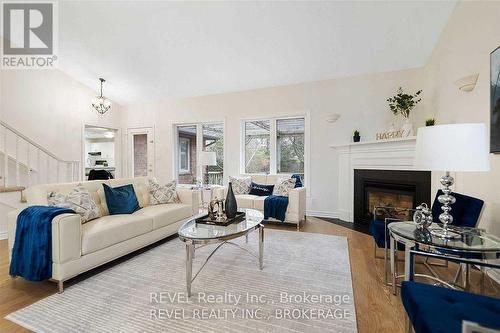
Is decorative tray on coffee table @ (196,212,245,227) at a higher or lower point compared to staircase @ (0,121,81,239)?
lower

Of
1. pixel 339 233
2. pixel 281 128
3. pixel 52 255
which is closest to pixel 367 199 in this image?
pixel 339 233

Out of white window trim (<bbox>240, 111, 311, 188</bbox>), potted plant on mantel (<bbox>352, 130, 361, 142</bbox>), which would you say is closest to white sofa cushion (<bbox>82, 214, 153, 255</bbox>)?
white window trim (<bbox>240, 111, 311, 188</bbox>)

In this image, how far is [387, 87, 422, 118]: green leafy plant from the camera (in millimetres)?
3898

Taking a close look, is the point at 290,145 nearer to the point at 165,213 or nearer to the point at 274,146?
the point at 274,146

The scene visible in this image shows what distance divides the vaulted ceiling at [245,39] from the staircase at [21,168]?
1.93 meters

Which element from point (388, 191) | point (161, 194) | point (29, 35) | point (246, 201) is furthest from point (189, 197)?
point (29, 35)

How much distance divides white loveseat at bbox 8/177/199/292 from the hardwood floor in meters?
0.28

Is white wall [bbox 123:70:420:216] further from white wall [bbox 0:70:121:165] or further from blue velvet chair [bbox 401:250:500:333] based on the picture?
blue velvet chair [bbox 401:250:500:333]

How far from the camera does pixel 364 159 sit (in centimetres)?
434

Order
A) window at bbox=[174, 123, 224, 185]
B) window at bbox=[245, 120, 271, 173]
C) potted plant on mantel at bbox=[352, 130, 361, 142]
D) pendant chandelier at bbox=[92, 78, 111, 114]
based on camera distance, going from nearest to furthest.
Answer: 1. potted plant on mantel at bbox=[352, 130, 361, 142]
2. window at bbox=[245, 120, 271, 173]
3. pendant chandelier at bbox=[92, 78, 111, 114]
4. window at bbox=[174, 123, 224, 185]

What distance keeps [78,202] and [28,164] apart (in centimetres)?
288

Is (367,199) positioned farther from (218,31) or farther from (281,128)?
(218,31)

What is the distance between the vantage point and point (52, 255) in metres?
2.08

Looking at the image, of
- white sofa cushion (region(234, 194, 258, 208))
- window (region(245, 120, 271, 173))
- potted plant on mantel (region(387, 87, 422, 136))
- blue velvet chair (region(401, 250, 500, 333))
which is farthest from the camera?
window (region(245, 120, 271, 173))
